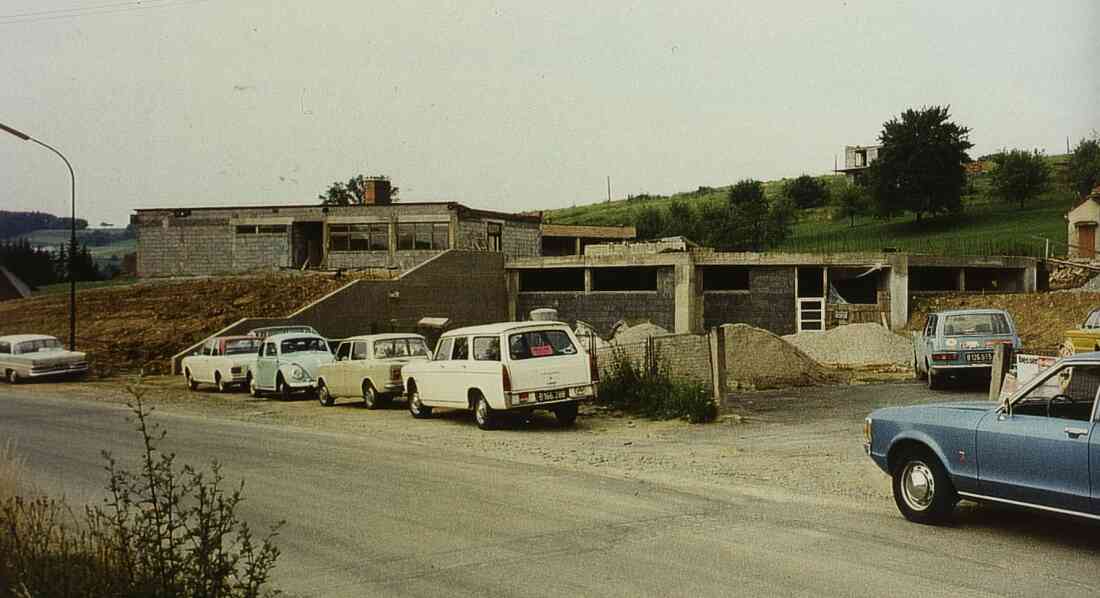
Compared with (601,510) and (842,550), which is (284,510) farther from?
(842,550)

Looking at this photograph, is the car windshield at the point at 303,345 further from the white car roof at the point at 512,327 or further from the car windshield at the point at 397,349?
the white car roof at the point at 512,327

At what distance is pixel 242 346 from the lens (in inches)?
1109

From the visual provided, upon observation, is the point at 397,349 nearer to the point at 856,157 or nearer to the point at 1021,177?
the point at 1021,177

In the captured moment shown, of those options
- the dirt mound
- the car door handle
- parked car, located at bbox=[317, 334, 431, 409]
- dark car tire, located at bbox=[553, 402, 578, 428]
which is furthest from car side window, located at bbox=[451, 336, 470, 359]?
the car door handle

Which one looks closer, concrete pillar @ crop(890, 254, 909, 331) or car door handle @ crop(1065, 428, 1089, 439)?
car door handle @ crop(1065, 428, 1089, 439)

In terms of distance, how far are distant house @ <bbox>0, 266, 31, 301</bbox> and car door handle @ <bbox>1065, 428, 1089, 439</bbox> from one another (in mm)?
46503

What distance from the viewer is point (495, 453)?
14.4 m

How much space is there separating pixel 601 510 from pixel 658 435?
6508 mm

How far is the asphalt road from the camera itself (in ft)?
23.1

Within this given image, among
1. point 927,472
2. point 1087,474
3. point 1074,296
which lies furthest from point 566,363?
point 1074,296

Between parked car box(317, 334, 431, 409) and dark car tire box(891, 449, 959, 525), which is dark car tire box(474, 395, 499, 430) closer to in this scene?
parked car box(317, 334, 431, 409)

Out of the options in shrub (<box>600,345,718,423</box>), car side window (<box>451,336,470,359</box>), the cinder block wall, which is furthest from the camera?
the cinder block wall

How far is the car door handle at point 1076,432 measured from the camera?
755 cm

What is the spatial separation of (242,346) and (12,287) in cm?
2780
